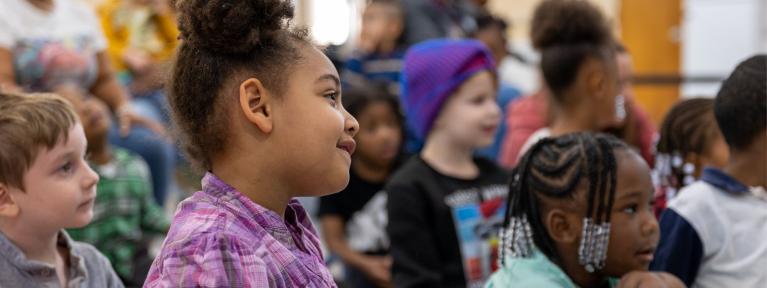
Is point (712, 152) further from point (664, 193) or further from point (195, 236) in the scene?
point (195, 236)

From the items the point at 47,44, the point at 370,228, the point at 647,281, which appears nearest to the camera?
the point at 647,281

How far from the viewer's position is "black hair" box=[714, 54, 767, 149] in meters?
2.38

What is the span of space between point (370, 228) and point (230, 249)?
245cm

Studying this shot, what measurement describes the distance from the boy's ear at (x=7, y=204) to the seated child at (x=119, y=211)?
1.25 meters

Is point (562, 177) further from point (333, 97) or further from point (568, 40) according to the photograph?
point (568, 40)

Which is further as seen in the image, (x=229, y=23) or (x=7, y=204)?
(x=7, y=204)

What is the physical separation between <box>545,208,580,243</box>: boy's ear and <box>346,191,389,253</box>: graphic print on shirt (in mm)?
1757

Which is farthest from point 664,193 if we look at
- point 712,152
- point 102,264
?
point 102,264

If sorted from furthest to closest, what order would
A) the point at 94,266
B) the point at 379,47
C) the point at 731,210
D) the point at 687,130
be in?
the point at 379,47
the point at 687,130
the point at 731,210
the point at 94,266

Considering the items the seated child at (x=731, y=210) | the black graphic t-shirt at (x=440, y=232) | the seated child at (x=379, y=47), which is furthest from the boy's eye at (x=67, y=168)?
the seated child at (x=379, y=47)

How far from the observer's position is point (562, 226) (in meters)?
2.20

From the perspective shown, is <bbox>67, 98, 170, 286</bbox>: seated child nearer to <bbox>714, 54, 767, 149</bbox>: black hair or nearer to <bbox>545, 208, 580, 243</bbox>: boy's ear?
<bbox>545, 208, 580, 243</bbox>: boy's ear

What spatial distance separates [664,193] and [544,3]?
0.90 m

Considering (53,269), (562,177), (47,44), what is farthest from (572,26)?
(53,269)
